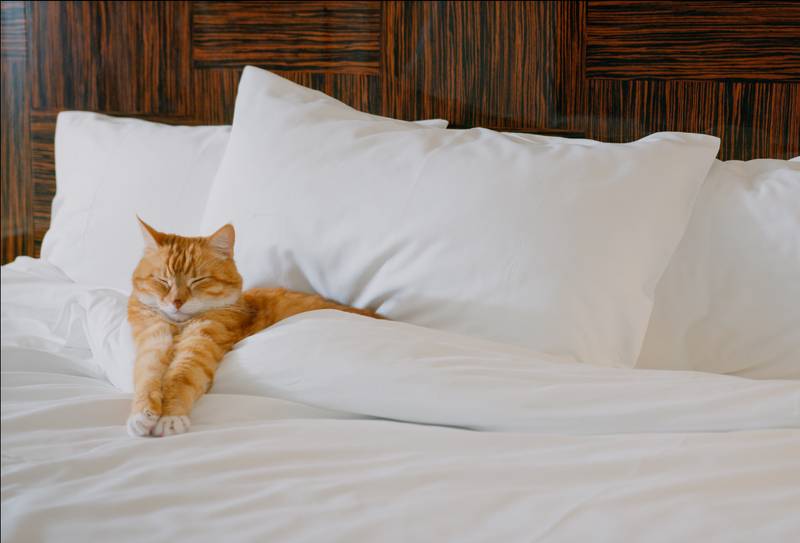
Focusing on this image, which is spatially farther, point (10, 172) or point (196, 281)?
point (196, 281)

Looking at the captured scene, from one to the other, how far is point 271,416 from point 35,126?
1261mm

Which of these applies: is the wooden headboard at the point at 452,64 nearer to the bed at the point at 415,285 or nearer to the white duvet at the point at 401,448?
the bed at the point at 415,285

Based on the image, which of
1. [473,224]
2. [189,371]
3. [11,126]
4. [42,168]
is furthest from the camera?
[42,168]

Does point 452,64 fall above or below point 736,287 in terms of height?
above

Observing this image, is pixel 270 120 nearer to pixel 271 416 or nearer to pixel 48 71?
pixel 271 416

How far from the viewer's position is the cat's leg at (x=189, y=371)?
2.92ft

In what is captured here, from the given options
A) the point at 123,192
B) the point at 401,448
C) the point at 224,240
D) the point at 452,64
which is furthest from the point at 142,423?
the point at 452,64

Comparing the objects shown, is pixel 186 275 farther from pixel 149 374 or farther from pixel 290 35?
pixel 290 35

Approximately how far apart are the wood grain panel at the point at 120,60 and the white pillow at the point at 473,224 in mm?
626

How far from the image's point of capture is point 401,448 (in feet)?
2.76

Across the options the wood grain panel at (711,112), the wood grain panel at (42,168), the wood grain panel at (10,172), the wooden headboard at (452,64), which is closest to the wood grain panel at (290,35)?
the wooden headboard at (452,64)

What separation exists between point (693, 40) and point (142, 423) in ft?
3.89

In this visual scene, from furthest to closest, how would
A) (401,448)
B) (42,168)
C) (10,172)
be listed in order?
(42,168) → (401,448) → (10,172)

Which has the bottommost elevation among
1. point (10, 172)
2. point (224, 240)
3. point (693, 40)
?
point (224, 240)
